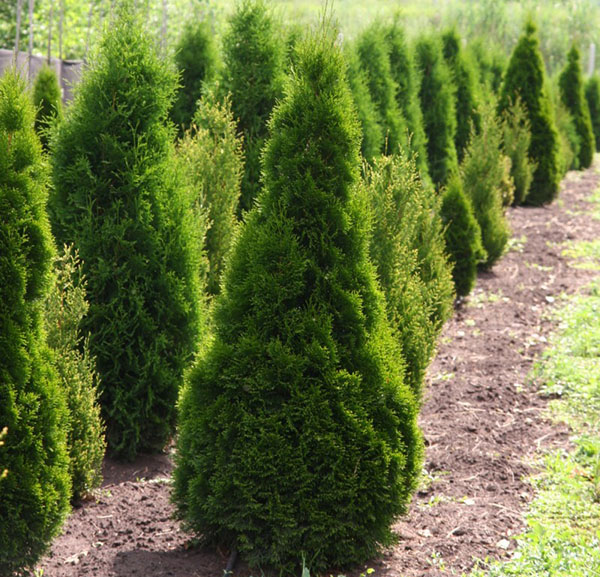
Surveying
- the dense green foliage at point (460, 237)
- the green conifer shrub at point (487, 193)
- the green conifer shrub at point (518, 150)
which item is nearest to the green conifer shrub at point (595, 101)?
the green conifer shrub at point (518, 150)

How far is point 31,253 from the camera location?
12.0ft

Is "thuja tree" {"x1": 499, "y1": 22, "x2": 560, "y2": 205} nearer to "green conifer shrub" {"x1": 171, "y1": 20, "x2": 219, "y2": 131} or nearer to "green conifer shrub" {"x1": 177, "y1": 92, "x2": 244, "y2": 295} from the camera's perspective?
"green conifer shrub" {"x1": 171, "y1": 20, "x2": 219, "y2": 131}

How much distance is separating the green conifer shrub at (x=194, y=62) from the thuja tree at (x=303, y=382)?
230 inches

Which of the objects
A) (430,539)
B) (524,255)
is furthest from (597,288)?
(430,539)

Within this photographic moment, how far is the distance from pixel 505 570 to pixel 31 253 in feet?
8.96

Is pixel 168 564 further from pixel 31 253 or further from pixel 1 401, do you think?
pixel 31 253

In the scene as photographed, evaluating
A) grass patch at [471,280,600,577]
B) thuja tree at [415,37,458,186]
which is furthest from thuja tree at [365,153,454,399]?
thuja tree at [415,37,458,186]

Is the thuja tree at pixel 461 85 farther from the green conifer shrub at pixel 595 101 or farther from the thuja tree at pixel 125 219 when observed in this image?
the thuja tree at pixel 125 219

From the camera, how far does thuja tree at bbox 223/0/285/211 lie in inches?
330

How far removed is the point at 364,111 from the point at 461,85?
641 centimetres

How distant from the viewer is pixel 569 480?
5.20m

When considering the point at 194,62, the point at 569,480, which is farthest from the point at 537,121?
the point at 569,480

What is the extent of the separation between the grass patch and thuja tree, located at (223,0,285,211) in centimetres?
347

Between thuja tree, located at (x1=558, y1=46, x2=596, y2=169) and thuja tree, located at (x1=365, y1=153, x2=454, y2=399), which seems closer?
thuja tree, located at (x1=365, y1=153, x2=454, y2=399)
